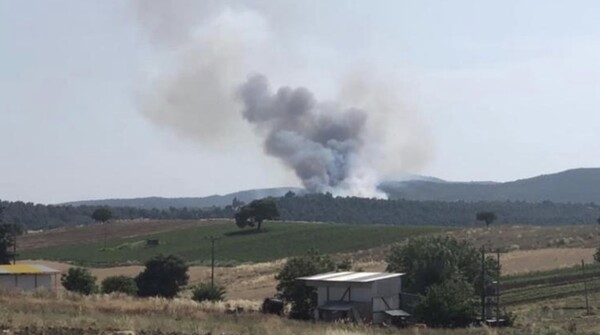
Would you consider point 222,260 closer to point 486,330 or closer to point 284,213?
point 486,330

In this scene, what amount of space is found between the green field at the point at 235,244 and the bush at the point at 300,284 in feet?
140

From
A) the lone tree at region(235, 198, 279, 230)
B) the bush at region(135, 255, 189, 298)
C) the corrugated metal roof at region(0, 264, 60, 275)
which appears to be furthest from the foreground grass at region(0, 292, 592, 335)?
the lone tree at region(235, 198, 279, 230)

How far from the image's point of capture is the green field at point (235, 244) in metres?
102

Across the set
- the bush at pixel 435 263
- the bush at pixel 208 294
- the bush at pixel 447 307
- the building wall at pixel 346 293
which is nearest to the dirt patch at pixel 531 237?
the bush at pixel 435 263

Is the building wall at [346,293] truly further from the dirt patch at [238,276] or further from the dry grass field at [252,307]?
the dirt patch at [238,276]

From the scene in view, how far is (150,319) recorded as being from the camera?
32.5m

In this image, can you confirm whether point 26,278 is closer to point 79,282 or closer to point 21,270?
point 21,270

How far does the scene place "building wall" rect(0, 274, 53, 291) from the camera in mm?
58531

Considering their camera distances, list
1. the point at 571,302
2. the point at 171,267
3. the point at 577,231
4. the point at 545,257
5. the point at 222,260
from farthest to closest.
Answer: the point at 577,231 < the point at 222,260 < the point at 545,257 < the point at 171,267 < the point at 571,302

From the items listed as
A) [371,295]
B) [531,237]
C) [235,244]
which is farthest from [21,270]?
[531,237]

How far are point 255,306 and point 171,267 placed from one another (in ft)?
67.3

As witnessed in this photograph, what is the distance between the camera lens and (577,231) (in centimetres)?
10488

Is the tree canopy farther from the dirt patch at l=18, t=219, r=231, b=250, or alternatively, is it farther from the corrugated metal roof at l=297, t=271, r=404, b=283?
the dirt patch at l=18, t=219, r=231, b=250

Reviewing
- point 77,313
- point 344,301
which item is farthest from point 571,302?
point 77,313
